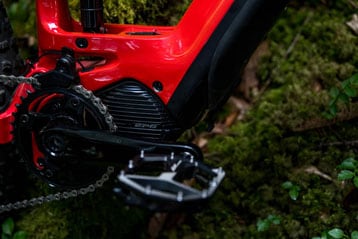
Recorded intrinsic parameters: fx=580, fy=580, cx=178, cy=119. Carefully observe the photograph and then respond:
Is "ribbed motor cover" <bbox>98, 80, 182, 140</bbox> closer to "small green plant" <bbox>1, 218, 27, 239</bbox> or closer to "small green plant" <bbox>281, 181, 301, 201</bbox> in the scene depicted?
"small green plant" <bbox>281, 181, 301, 201</bbox>

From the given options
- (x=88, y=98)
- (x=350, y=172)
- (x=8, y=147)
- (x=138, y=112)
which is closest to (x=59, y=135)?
(x=88, y=98)

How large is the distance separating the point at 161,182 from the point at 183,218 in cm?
100

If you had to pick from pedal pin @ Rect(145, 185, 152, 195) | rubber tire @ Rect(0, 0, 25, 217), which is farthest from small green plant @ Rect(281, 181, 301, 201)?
rubber tire @ Rect(0, 0, 25, 217)

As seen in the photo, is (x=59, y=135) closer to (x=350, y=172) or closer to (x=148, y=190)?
(x=148, y=190)

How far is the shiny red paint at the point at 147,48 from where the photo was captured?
179 centimetres

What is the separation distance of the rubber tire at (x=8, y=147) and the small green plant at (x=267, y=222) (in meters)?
0.95

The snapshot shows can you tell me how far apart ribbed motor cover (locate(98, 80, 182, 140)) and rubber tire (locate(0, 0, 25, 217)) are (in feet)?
1.34

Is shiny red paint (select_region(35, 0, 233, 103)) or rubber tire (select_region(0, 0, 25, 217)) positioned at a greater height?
shiny red paint (select_region(35, 0, 233, 103))

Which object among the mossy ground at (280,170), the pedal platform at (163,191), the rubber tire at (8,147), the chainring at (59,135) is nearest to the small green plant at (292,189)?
the mossy ground at (280,170)

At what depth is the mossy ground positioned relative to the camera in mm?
2217

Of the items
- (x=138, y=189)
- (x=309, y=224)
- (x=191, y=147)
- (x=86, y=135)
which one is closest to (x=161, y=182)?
(x=138, y=189)

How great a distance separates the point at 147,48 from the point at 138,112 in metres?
0.21

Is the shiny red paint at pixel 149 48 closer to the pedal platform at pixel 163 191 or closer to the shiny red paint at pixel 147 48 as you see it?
the shiny red paint at pixel 147 48

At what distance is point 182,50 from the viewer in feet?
6.00
